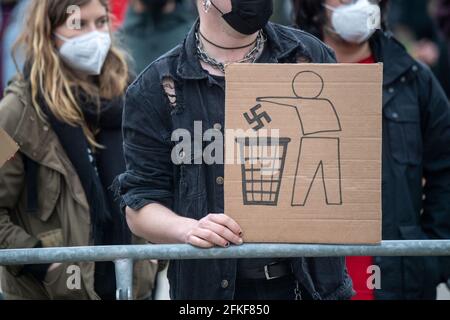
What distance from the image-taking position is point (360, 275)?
425 cm

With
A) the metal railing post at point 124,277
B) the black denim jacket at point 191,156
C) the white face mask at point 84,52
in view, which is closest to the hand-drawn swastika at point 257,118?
the black denim jacket at point 191,156

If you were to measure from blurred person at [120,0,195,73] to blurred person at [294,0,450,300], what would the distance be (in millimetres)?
2607

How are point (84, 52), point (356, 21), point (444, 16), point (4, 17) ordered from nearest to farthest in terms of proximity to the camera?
point (356, 21) < point (84, 52) < point (4, 17) < point (444, 16)

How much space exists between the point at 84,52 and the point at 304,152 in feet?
6.05

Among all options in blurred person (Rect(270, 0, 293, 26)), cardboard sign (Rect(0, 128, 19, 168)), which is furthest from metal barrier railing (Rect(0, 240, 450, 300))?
blurred person (Rect(270, 0, 293, 26))

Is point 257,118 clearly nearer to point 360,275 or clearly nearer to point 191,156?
point 191,156

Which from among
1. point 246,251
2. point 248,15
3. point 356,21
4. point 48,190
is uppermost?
point 356,21

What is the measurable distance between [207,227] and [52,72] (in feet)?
5.70

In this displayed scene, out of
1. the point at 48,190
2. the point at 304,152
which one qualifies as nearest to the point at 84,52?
the point at 48,190

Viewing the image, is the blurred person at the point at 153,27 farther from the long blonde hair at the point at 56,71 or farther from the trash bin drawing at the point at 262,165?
the trash bin drawing at the point at 262,165

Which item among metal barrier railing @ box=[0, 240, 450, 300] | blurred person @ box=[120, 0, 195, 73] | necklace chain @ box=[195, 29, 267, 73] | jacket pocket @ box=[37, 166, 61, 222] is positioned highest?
blurred person @ box=[120, 0, 195, 73]

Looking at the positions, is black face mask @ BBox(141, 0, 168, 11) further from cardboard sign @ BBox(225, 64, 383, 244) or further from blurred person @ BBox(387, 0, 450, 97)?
cardboard sign @ BBox(225, 64, 383, 244)

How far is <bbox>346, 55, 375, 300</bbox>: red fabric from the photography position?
423 cm

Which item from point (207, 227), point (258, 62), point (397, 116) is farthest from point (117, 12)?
point (207, 227)
